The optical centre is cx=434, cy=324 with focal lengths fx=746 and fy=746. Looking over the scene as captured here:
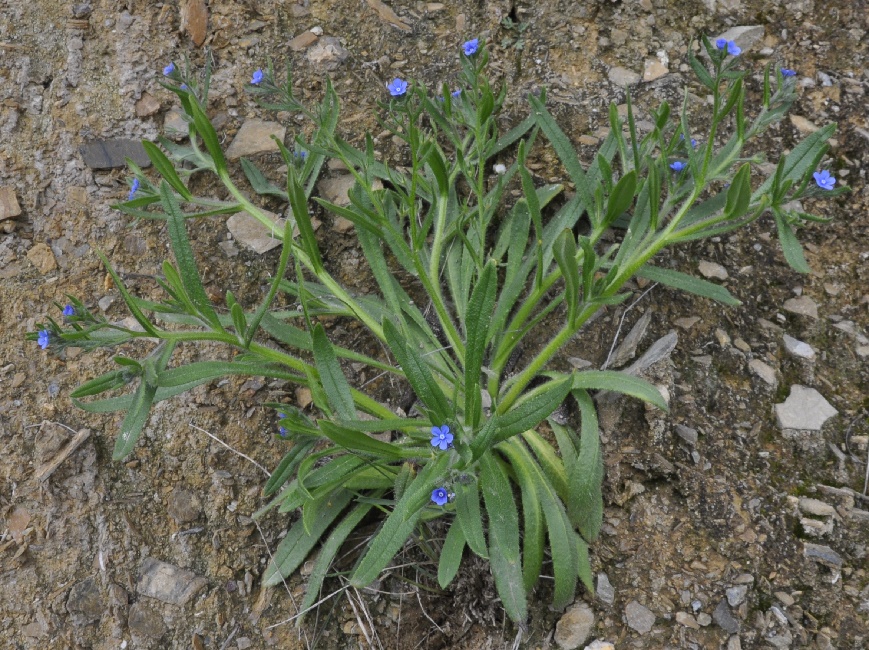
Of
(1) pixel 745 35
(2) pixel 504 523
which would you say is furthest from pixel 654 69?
(2) pixel 504 523

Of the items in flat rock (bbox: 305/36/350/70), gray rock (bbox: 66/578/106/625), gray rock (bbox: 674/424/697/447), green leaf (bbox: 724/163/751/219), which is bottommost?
gray rock (bbox: 66/578/106/625)

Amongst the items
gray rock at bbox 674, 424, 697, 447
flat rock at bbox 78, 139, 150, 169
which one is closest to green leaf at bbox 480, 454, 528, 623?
gray rock at bbox 674, 424, 697, 447

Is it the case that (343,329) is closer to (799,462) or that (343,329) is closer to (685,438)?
(685,438)

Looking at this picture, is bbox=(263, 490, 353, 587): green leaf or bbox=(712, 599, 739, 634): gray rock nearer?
bbox=(712, 599, 739, 634): gray rock

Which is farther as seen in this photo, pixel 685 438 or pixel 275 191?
pixel 275 191

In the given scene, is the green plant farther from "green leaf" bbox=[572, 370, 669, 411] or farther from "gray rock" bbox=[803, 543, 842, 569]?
"gray rock" bbox=[803, 543, 842, 569]

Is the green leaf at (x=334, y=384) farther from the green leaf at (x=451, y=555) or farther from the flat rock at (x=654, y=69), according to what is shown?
the flat rock at (x=654, y=69)

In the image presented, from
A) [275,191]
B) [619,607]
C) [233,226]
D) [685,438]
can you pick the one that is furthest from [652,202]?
[233,226]
